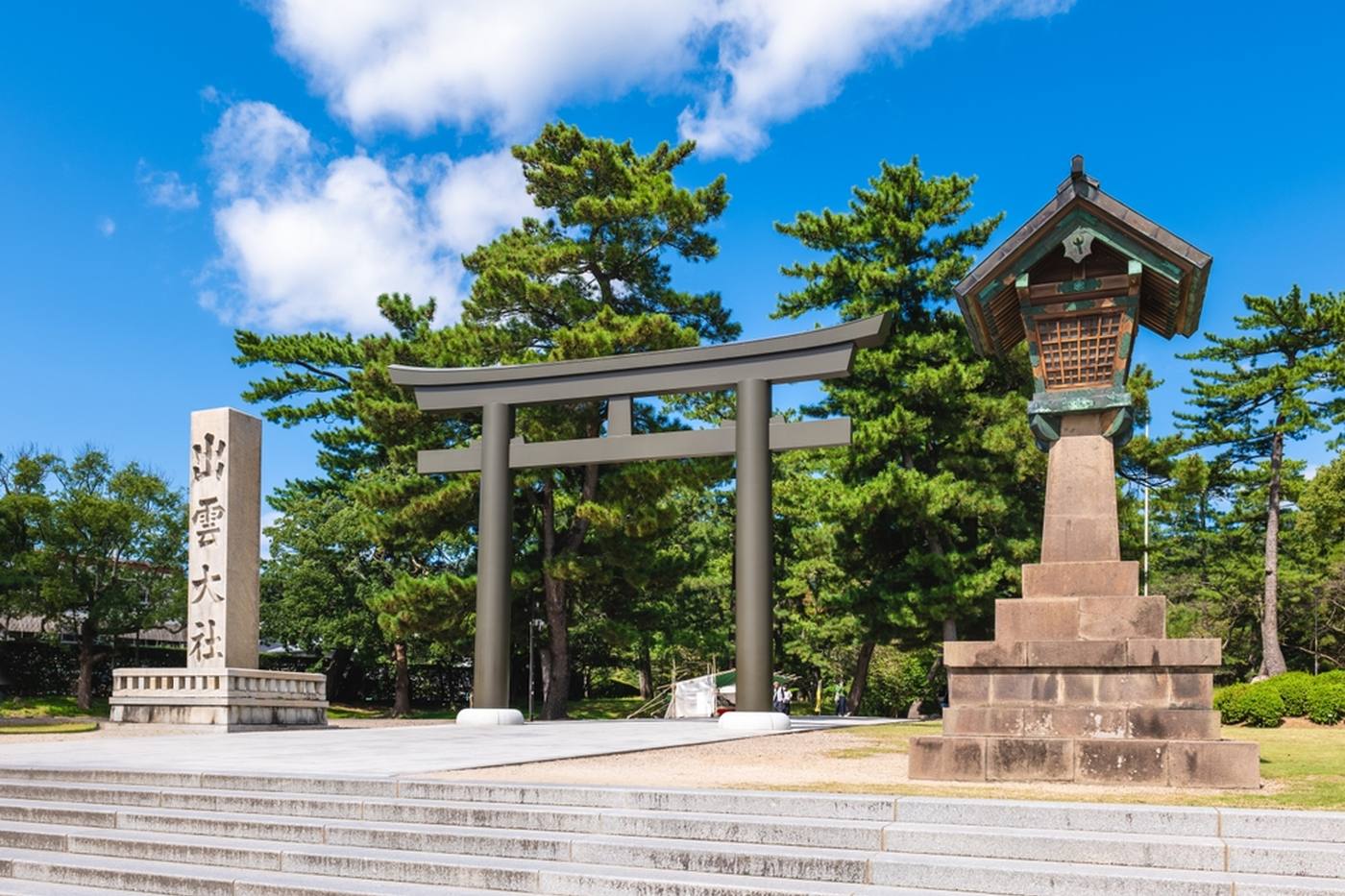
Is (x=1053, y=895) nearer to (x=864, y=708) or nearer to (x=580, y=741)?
(x=580, y=741)

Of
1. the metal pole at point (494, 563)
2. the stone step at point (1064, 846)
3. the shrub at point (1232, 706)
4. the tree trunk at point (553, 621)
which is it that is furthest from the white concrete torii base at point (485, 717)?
the shrub at point (1232, 706)

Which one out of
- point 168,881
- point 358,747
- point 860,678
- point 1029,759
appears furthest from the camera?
point 860,678

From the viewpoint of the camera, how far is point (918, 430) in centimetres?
2262

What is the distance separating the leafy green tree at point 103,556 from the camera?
30.4 m

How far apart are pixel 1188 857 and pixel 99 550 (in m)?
31.6

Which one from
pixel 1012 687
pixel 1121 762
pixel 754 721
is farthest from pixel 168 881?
pixel 754 721

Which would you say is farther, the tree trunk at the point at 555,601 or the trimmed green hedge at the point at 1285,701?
the tree trunk at the point at 555,601

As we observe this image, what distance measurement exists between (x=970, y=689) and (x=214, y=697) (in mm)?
11846

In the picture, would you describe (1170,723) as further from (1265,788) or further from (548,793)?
(548,793)

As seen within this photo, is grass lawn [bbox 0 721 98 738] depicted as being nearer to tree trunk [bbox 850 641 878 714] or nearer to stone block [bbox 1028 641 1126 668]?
stone block [bbox 1028 641 1126 668]

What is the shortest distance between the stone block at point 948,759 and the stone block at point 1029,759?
7 cm

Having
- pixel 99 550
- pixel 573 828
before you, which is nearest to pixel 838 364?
pixel 573 828

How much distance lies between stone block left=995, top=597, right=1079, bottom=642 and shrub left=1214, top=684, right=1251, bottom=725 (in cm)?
1269

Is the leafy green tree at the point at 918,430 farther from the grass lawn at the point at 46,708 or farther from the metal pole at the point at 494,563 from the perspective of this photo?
the grass lawn at the point at 46,708
